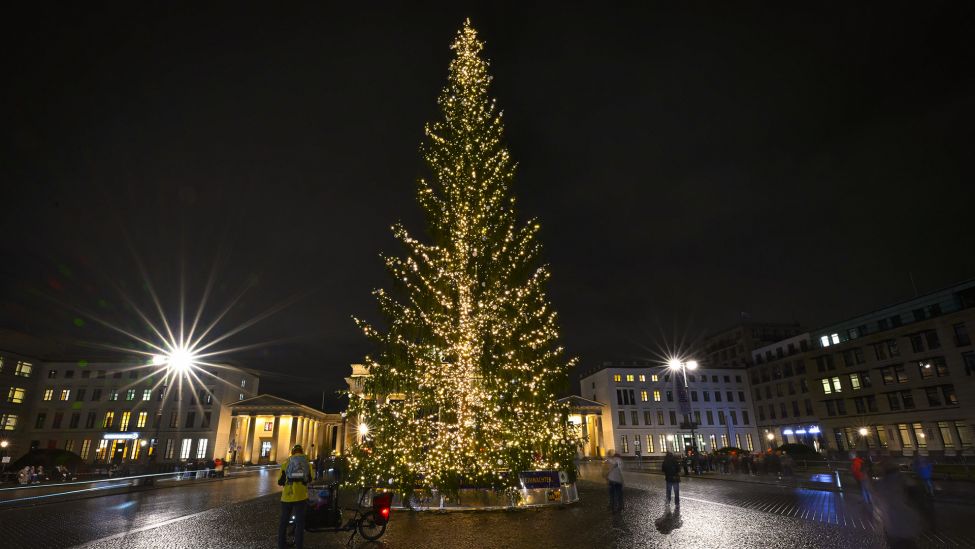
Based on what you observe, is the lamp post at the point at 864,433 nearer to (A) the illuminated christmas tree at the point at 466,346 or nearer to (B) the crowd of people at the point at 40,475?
(A) the illuminated christmas tree at the point at 466,346

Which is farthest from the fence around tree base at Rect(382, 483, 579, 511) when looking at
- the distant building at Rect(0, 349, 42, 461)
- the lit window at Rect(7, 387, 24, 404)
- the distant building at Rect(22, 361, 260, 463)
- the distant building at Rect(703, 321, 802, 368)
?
the distant building at Rect(703, 321, 802, 368)

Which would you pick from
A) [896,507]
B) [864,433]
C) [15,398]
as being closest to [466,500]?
[896,507]

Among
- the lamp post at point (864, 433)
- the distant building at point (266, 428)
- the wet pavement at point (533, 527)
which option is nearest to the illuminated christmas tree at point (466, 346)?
the wet pavement at point (533, 527)

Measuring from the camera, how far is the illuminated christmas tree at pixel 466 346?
14.4 m

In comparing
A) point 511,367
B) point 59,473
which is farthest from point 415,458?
point 59,473

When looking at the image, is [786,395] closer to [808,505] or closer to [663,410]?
[663,410]

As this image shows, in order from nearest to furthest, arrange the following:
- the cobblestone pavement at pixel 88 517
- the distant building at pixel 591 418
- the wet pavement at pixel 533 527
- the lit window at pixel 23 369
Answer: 1. the wet pavement at pixel 533 527
2. the cobblestone pavement at pixel 88 517
3. the lit window at pixel 23 369
4. the distant building at pixel 591 418

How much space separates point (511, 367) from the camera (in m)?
15.3

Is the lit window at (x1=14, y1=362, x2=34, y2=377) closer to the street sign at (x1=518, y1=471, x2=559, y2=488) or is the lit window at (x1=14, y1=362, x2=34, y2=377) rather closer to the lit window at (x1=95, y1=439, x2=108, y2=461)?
the lit window at (x1=95, y1=439, x2=108, y2=461)

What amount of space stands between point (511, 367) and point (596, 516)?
503 cm

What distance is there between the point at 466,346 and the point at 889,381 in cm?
6855

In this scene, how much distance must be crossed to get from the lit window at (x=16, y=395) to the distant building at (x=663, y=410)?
86.5m

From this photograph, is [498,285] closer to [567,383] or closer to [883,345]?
[567,383]

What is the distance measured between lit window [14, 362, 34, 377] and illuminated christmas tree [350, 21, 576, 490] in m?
82.4
